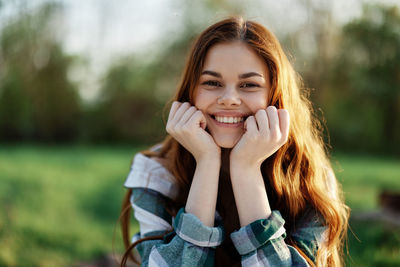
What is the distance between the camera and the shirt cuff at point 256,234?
5.68 feet

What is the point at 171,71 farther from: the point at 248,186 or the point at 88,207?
the point at 248,186

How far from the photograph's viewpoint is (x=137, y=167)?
88.7 inches

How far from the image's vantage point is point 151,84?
53.5ft

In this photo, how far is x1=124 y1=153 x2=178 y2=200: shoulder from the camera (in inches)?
85.1

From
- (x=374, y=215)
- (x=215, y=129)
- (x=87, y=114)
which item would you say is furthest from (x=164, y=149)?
(x=87, y=114)

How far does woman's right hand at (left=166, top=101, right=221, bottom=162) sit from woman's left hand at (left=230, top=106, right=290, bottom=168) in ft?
0.45

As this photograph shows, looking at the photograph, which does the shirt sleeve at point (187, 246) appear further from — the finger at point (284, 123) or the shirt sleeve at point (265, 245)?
the finger at point (284, 123)

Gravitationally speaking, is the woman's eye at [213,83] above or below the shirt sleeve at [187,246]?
above

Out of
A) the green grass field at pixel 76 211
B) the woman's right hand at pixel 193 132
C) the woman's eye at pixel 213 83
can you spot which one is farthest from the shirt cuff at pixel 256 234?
the green grass field at pixel 76 211

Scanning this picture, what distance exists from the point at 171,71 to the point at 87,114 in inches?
159

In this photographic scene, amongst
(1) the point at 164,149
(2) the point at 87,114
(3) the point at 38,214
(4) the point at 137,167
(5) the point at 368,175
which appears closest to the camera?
(4) the point at 137,167

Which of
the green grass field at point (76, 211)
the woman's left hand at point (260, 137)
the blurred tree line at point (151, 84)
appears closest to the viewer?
the woman's left hand at point (260, 137)

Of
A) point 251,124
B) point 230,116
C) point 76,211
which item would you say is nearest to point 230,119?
point 230,116

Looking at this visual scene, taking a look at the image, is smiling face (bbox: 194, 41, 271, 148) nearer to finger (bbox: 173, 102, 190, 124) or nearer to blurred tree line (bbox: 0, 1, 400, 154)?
finger (bbox: 173, 102, 190, 124)
